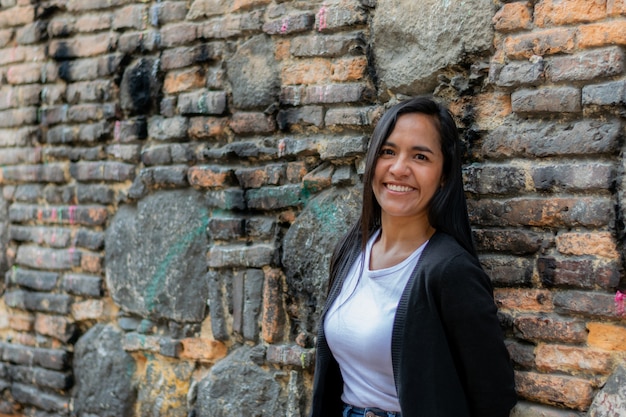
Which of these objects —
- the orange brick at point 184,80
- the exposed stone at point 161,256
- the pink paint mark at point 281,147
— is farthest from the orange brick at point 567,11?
the exposed stone at point 161,256

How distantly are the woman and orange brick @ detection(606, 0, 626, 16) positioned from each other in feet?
1.87

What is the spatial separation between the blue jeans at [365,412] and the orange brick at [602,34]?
1.25 metres

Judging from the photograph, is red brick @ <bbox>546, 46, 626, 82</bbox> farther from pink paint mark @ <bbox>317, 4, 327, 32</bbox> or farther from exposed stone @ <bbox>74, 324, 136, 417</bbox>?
exposed stone @ <bbox>74, 324, 136, 417</bbox>

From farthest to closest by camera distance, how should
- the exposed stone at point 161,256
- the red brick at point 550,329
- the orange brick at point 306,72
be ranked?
the exposed stone at point 161,256 → the orange brick at point 306,72 → the red brick at point 550,329

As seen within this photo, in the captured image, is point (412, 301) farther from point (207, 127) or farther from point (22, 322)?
point (22, 322)

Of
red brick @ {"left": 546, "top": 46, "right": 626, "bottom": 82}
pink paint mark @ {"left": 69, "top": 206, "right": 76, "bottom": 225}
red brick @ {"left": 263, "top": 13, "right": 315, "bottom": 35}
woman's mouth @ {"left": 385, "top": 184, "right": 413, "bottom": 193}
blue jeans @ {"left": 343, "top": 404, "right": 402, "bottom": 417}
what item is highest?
red brick @ {"left": 263, "top": 13, "right": 315, "bottom": 35}

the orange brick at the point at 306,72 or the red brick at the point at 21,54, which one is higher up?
the red brick at the point at 21,54

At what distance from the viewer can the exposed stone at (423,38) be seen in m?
2.60

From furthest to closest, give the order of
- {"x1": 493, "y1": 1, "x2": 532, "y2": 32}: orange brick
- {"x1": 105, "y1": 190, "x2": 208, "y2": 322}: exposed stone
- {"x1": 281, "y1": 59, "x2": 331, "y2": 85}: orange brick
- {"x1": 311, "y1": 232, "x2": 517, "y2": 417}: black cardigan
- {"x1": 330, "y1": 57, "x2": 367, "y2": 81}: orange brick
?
{"x1": 105, "y1": 190, "x2": 208, "y2": 322}: exposed stone, {"x1": 281, "y1": 59, "x2": 331, "y2": 85}: orange brick, {"x1": 330, "y1": 57, "x2": 367, "y2": 81}: orange brick, {"x1": 493, "y1": 1, "x2": 532, "y2": 32}: orange brick, {"x1": 311, "y1": 232, "x2": 517, "y2": 417}: black cardigan

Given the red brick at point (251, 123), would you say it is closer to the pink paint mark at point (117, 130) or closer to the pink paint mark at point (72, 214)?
the pink paint mark at point (117, 130)

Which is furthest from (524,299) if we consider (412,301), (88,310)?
(88,310)

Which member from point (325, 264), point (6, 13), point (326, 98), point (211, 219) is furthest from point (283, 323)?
point (6, 13)

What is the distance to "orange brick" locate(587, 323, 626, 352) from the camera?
226 cm

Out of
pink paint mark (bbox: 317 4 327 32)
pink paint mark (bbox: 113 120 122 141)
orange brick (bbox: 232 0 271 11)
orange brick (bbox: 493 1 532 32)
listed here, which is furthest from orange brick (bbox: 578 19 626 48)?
pink paint mark (bbox: 113 120 122 141)
